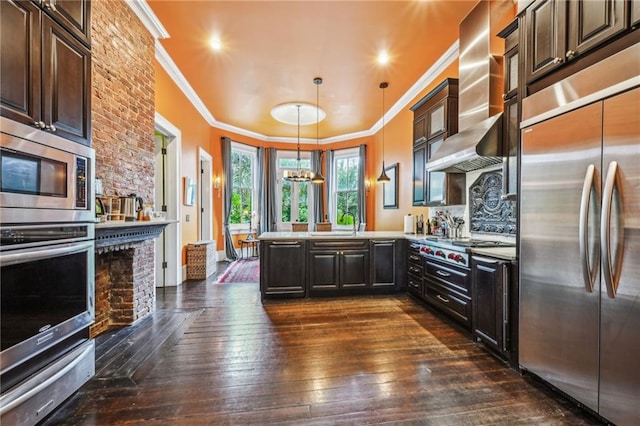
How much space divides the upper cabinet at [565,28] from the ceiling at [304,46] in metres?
1.27

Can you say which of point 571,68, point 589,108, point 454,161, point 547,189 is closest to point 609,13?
point 571,68

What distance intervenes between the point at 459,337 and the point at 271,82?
4498 millimetres

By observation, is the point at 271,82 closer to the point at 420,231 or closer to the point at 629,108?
the point at 420,231

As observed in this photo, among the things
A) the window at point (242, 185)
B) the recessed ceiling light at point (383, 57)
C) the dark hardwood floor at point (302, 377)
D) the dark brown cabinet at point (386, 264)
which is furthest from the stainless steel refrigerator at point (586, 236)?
the window at point (242, 185)

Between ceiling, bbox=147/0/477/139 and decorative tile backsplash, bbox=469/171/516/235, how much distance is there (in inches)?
73.7

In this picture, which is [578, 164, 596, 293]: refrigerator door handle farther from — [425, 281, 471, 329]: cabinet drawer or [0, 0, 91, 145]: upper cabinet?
[0, 0, 91, 145]: upper cabinet

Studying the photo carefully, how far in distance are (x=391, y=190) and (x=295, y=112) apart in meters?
2.60

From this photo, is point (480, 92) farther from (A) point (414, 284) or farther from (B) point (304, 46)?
(A) point (414, 284)

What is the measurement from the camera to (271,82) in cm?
469

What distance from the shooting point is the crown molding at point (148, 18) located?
9.69ft

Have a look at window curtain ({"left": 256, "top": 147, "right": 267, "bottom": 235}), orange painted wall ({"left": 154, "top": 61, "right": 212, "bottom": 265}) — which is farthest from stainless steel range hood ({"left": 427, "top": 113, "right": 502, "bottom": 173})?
window curtain ({"left": 256, "top": 147, "right": 267, "bottom": 235})

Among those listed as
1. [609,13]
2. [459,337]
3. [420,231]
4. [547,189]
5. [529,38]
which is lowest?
[459,337]

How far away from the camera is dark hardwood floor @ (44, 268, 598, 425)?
167cm

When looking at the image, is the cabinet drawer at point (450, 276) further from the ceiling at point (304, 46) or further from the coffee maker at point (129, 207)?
the coffee maker at point (129, 207)
